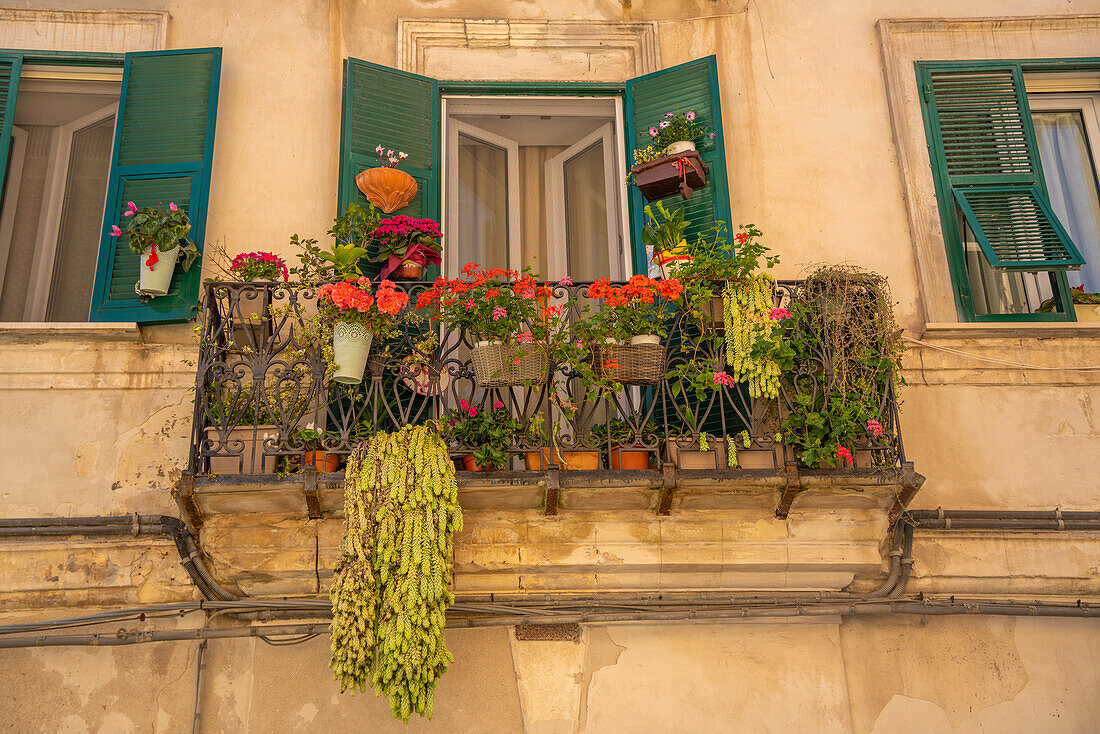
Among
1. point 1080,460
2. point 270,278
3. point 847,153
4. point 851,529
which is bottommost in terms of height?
point 851,529

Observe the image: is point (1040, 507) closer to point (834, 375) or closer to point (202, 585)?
point (834, 375)

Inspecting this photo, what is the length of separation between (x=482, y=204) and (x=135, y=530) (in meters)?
3.07

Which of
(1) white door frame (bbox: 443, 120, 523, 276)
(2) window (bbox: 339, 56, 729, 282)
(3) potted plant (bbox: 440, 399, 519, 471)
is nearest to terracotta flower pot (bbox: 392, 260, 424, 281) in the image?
(2) window (bbox: 339, 56, 729, 282)

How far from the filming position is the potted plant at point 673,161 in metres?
5.77

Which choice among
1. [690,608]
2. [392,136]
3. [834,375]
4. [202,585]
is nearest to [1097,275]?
[834,375]

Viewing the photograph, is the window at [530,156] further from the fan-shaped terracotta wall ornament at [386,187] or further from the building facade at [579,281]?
the fan-shaped terracotta wall ornament at [386,187]

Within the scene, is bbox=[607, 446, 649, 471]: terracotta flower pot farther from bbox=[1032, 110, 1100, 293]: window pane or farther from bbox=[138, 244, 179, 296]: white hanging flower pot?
bbox=[1032, 110, 1100, 293]: window pane

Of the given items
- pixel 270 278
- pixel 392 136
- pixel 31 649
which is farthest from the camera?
pixel 392 136

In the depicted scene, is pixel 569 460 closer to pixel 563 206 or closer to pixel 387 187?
pixel 387 187

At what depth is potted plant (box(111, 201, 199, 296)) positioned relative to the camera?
5.35 meters

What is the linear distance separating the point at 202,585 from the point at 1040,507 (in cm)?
451

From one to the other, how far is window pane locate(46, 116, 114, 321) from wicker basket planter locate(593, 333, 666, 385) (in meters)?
3.29

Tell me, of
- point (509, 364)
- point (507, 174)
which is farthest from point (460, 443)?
point (507, 174)

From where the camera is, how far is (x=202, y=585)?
4.90 m
